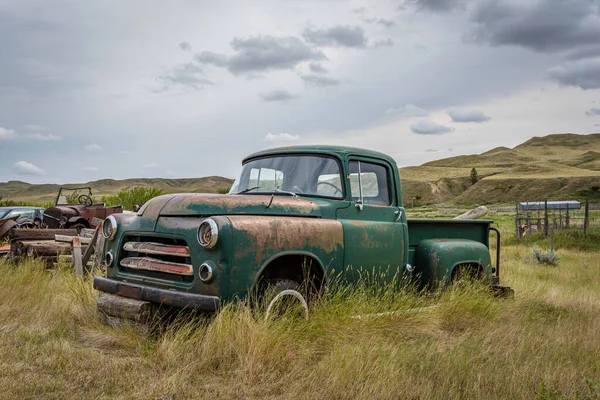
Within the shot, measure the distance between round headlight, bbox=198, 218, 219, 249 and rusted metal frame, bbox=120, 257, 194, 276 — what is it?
31 cm

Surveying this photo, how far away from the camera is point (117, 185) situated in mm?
134500

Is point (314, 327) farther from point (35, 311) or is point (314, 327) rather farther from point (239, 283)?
point (35, 311)

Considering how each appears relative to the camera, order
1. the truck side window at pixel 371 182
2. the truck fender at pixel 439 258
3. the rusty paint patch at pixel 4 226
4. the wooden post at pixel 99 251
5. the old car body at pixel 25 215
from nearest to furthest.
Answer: the truck side window at pixel 371 182, the truck fender at pixel 439 258, the wooden post at pixel 99 251, the rusty paint patch at pixel 4 226, the old car body at pixel 25 215

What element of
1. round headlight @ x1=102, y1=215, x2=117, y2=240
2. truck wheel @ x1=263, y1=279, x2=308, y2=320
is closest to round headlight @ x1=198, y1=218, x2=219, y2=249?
truck wheel @ x1=263, y1=279, x2=308, y2=320

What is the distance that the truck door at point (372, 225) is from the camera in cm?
564

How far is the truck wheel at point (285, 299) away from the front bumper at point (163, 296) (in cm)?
52

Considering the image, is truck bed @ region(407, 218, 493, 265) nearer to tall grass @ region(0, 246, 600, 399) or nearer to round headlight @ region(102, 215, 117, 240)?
tall grass @ region(0, 246, 600, 399)

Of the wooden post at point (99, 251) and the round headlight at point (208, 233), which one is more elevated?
the round headlight at point (208, 233)

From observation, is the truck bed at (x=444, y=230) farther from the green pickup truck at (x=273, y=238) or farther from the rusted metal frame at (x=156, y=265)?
the rusted metal frame at (x=156, y=265)

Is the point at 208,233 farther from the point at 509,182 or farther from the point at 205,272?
the point at 509,182

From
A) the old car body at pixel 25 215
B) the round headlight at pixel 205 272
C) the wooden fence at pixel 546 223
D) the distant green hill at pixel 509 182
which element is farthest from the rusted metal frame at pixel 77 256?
the distant green hill at pixel 509 182

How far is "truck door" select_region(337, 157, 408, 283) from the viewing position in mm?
5641

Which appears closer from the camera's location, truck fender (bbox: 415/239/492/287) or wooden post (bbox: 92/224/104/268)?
truck fender (bbox: 415/239/492/287)

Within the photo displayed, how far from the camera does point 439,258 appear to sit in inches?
262
